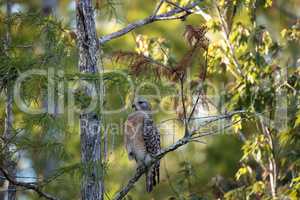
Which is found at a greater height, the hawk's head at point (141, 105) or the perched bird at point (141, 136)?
the hawk's head at point (141, 105)

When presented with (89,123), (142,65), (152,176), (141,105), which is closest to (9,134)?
(89,123)

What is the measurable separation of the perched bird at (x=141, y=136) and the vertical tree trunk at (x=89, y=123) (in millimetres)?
1229

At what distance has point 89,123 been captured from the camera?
6.09 m

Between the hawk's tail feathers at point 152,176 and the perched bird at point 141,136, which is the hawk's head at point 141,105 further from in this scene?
the hawk's tail feathers at point 152,176

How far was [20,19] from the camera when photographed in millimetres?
6680

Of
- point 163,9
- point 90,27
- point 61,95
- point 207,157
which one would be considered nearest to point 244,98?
point 163,9

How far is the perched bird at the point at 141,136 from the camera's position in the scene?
7469 mm

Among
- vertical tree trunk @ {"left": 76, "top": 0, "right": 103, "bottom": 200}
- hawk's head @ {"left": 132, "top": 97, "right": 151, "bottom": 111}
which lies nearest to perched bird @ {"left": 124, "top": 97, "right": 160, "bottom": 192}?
hawk's head @ {"left": 132, "top": 97, "right": 151, "bottom": 111}

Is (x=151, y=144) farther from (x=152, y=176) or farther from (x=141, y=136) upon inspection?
(x=152, y=176)

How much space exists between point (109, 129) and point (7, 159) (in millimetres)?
943

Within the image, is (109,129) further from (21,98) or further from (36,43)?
(36,43)

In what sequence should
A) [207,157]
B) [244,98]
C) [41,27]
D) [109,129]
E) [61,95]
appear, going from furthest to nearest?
1. [207,157]
2. [244,98]
3. [41,27]
4. [109,129]
5. [61,95]

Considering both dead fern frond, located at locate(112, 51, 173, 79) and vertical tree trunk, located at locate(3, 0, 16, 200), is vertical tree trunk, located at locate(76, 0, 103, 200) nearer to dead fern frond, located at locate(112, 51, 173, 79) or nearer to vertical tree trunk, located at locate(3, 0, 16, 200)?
dead fern frond, located at locate(112, 51, 173, 79)

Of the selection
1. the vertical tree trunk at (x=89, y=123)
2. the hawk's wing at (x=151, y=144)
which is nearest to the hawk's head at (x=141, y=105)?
the hawk's wing at (x=151, y=144)
